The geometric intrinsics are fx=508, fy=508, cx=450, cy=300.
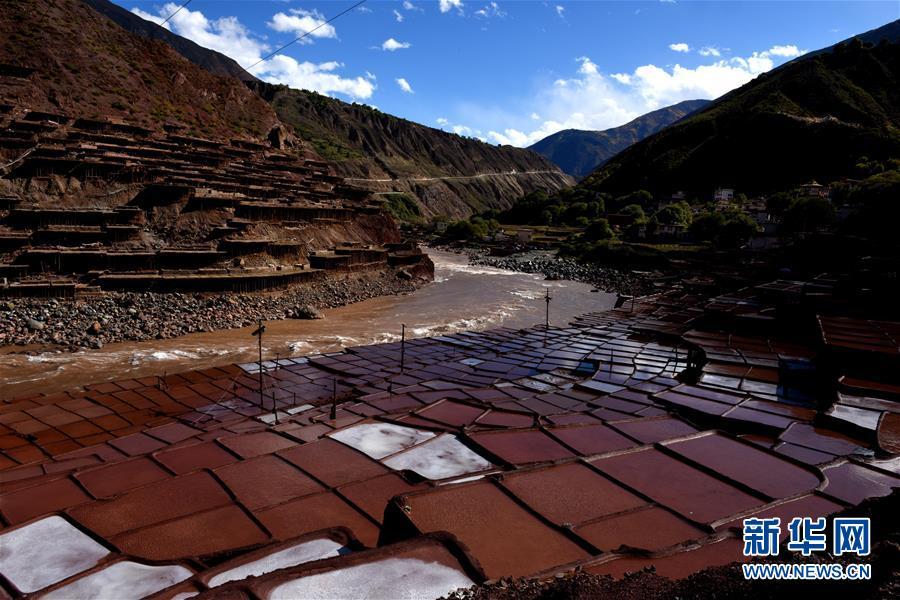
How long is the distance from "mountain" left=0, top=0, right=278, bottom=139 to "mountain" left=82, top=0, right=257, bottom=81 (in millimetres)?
103696

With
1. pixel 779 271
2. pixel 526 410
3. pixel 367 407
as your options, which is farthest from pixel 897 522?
pixel 779 271

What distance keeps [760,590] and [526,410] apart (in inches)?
251

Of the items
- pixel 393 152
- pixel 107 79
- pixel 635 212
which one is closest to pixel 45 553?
pixel 107 79

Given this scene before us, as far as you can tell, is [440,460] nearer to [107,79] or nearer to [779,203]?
[107,79]

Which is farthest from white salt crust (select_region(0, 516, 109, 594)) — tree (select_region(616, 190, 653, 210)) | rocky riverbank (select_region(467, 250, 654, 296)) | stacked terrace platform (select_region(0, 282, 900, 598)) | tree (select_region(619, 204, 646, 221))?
tree (select_region(616, 190, 653, 210))

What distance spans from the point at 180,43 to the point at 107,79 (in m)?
141

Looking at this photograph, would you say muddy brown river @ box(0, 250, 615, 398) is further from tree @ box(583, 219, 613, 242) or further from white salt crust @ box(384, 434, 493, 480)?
tree @ box(583, 219, 613, 242)

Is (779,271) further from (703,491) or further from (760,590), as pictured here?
(760,590)

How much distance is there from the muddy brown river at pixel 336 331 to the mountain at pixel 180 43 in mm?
148558

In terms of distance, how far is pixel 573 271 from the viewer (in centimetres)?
4794

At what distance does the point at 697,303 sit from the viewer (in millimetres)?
24844

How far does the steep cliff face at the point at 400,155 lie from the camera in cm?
10581

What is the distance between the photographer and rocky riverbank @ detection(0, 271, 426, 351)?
19188 millimetres

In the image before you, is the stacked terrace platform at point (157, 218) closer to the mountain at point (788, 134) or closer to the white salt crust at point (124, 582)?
the white salt crust at point (124, 582)
